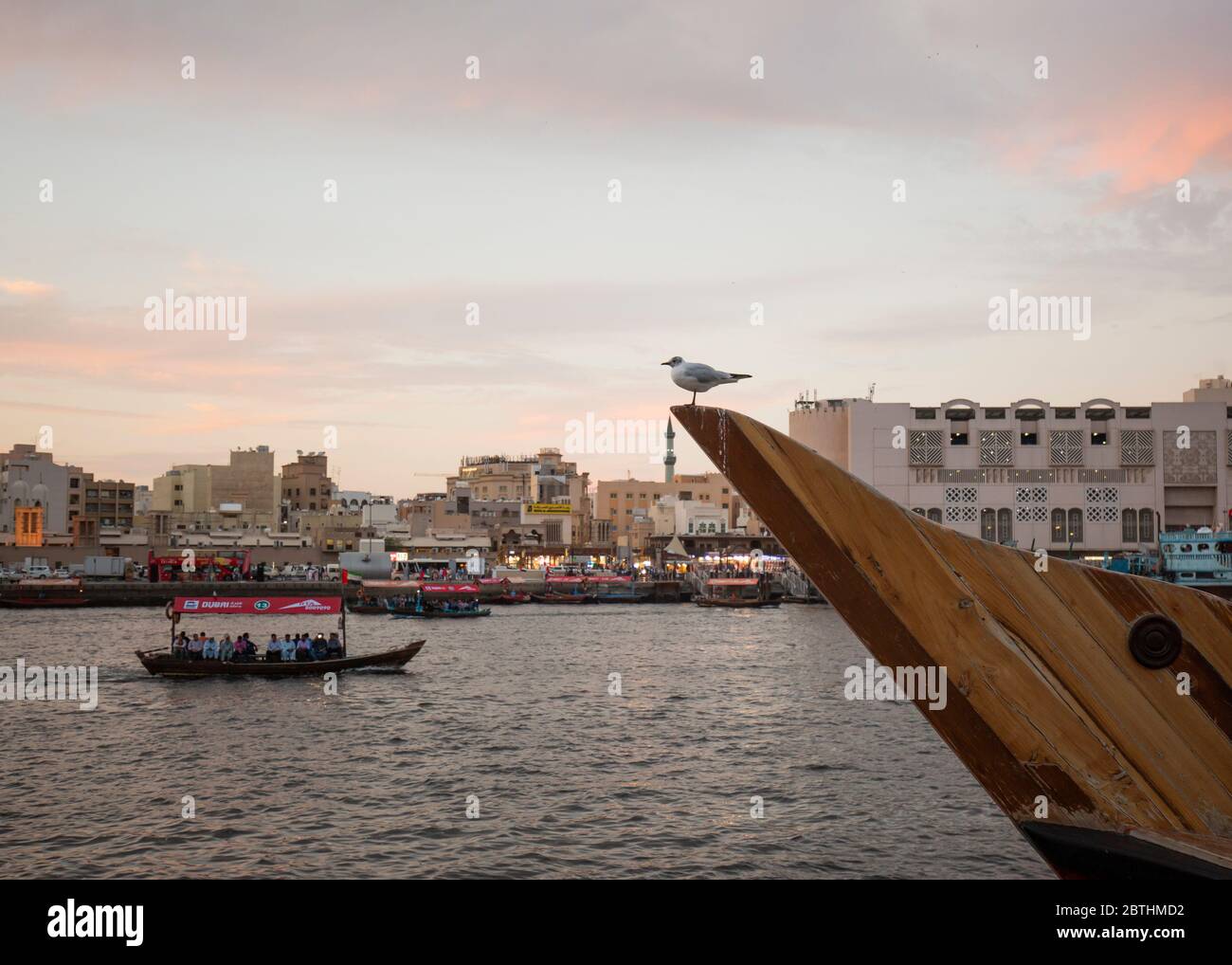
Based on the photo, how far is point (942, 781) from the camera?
88.8 feet

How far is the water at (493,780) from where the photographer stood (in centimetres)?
2025

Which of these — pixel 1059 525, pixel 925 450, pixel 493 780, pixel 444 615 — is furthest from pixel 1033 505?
pixel 493 780

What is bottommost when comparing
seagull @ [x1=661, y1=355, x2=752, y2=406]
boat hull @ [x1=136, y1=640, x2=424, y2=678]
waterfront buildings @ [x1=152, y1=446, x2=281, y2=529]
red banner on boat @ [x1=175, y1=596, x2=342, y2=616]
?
boat hull @ [x1=136, y1=640, x2=424, y2=678]

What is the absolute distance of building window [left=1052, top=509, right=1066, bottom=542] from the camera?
105 m

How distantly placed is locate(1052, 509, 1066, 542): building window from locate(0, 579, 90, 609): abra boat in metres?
91.5

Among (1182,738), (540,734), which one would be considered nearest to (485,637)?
(540,734)

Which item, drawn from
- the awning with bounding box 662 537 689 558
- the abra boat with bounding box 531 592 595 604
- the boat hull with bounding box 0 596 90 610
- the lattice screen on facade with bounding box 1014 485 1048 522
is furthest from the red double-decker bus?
the lattice screen on facade with bounding box 1014 485 1048 522

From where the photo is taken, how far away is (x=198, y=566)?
392 feet

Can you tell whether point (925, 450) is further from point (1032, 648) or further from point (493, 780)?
point (1032, 648)

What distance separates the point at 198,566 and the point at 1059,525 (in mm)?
91527

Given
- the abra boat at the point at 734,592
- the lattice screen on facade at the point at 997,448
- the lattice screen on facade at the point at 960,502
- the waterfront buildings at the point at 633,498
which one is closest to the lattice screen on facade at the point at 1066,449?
the lattice screen on facade at the point at 997,448

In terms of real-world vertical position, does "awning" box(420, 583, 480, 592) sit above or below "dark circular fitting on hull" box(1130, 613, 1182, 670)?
below

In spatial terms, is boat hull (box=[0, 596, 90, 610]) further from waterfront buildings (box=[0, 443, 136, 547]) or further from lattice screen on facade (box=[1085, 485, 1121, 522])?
lattice screen on facade (box=[1085, 485, 1121, 522])
